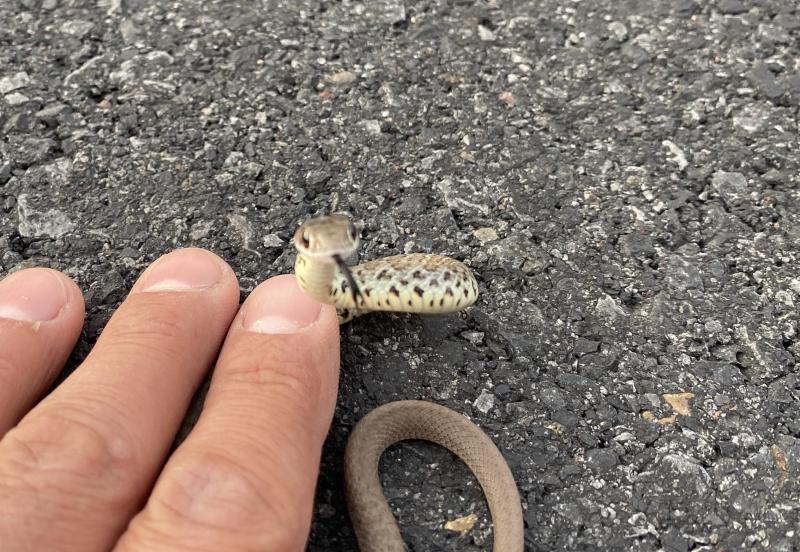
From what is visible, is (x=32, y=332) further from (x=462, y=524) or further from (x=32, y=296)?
(x=462, y=524)

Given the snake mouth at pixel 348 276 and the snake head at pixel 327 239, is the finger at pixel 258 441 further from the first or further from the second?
the snake head at pixel 327 239

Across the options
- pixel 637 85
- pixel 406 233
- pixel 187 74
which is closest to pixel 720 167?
pixel 637 85

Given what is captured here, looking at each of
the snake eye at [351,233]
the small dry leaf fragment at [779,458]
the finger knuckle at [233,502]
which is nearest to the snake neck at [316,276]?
the snake eye at [351,233]

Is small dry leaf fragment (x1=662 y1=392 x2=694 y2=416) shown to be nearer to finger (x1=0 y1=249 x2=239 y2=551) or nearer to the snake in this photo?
the snake

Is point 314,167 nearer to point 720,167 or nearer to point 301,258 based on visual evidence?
point 301,258

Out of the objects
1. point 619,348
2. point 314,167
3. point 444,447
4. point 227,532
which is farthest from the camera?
point 314,167

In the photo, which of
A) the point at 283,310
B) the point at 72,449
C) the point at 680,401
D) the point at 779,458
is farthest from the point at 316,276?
the point at 779,458
